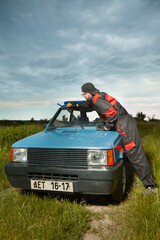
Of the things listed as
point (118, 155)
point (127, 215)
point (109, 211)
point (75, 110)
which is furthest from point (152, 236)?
point (75, 110)

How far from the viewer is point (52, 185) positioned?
9.46 ft

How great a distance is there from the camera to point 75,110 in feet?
14.0

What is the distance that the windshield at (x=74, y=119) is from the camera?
13.3 ft

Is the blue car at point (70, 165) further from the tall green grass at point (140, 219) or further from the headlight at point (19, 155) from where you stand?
the tall green grass at point (140, 219)

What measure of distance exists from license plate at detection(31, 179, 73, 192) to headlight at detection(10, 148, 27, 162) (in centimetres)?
36

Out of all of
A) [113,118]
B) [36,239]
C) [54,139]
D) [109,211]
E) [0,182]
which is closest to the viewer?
[36,239]

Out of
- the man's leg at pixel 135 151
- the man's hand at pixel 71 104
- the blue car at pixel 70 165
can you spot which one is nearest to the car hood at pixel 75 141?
the blue car at pixel 70 165

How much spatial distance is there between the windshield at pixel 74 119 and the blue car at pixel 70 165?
2.40ft

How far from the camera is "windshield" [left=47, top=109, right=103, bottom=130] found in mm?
4047

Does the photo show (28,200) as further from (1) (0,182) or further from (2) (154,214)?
(2) (154,214)

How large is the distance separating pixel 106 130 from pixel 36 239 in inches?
78.7

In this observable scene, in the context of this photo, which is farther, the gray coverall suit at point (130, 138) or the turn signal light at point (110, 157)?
the gray coverall suit at point (130, 138)

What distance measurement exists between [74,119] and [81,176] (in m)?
1.58

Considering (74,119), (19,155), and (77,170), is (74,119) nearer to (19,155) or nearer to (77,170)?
(19,155)
